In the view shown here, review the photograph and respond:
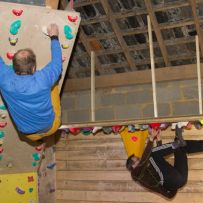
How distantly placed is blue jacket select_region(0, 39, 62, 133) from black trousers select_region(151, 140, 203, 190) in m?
1.36

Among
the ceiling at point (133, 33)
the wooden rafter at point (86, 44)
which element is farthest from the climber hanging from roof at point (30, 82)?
the wooden rafter at point (86, 44)

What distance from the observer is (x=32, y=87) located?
283 cm

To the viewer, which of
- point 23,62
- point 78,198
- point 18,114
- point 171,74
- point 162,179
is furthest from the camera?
point 78,198

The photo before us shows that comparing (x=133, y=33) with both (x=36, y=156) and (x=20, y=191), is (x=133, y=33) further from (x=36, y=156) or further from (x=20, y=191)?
(x=20, y=191)

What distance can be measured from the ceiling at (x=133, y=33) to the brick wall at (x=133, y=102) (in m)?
0.24

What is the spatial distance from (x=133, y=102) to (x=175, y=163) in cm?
93

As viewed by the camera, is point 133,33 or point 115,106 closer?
point 133,33

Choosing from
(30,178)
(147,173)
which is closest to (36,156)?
(30,178)

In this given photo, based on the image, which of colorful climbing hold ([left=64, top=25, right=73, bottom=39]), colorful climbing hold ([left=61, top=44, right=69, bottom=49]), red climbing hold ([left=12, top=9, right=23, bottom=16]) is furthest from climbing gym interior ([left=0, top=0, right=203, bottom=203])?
red climbing hold ([left=12, top=9, right=23, bottom=16])

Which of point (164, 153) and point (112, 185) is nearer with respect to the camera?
point (164, 153)

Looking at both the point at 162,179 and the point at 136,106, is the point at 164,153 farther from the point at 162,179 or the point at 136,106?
the point at 136,106

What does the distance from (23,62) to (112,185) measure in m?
2.22

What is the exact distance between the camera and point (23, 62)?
2762 mm

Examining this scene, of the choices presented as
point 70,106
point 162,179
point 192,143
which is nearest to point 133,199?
point 162,179
